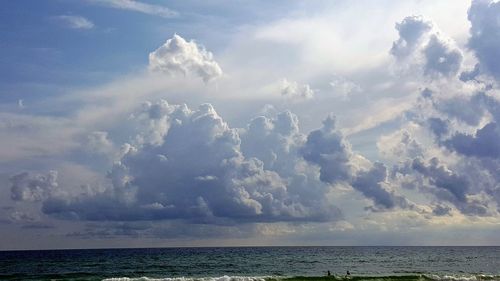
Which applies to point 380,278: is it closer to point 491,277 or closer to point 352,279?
point 352,279

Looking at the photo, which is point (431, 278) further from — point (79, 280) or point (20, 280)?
point (20, 280)

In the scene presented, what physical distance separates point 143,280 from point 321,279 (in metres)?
20.9

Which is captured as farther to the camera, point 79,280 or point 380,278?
point 79,280

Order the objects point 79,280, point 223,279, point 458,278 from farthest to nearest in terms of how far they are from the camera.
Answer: point 79,280 → point 458,278 → point 223,279

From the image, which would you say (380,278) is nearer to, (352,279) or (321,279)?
(352,279)

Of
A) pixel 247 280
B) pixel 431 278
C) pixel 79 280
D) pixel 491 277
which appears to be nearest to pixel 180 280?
pixel 247 280

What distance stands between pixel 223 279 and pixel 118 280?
1169 centimetres

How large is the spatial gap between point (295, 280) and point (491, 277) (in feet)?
82.3

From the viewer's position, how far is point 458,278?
61969 millimetres

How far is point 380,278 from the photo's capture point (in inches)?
2576

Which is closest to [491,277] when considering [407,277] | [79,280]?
[407,277]

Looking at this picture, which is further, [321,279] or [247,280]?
[321,279]

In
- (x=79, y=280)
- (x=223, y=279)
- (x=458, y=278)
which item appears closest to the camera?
(x=223, y=279)

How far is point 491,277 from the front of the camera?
65.6 meters
